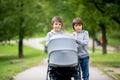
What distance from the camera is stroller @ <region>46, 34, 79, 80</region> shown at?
9.88 metres

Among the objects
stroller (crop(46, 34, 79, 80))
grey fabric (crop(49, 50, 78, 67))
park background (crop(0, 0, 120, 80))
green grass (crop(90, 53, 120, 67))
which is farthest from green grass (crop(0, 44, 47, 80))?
grey fabric (crop(49, 50, 78, 67))

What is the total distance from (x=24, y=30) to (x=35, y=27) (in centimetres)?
126

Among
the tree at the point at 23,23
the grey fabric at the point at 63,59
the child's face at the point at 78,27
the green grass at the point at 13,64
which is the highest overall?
the child's face at the point at 78,27

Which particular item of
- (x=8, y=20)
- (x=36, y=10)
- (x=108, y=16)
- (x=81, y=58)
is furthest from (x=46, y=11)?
(x=81, y=58)

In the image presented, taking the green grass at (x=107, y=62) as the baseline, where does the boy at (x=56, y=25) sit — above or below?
above

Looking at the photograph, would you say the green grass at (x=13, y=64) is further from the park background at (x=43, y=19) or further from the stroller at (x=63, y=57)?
the stroller at (x=63, y=57)

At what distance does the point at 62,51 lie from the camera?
9.92 m

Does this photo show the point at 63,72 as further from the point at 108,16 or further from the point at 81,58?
the point at 108,16

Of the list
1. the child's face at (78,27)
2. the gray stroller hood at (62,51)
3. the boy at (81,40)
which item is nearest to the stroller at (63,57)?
the gray stroller hood at (62,51)

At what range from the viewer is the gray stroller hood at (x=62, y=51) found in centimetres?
989

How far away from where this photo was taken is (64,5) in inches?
1821

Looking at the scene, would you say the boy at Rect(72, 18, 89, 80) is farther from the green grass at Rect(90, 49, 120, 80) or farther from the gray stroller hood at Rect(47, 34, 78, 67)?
the green grass at Rect(90, 49, 120, 80)

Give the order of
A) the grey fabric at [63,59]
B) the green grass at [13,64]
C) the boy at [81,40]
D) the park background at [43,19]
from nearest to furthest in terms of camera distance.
→ the grey fabric at [63,59] → the boy at [81,40] → the green grass at [13,64] → the park background at [43,19]

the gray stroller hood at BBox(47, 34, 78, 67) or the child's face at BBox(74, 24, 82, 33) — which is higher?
the child's face at BBox(74, 24, 82, 33)
